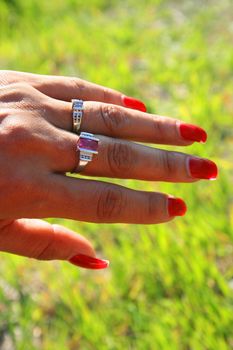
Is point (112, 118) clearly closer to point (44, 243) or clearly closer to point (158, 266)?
point (44, 243)

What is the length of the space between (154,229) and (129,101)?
0.65 m

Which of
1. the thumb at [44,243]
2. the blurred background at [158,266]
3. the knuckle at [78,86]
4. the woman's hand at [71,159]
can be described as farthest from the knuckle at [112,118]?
the blurred background at [158,266]

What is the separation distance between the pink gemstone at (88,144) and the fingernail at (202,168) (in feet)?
0.78

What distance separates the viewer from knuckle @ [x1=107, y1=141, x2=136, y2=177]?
56.3 inches

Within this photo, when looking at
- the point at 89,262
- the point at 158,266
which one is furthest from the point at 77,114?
the point at 158,266

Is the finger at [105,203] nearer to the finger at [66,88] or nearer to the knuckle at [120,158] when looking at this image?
the knuckle at [120,158]

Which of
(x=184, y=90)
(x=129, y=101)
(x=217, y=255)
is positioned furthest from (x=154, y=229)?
(x=184, y=90)

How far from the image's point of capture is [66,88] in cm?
158

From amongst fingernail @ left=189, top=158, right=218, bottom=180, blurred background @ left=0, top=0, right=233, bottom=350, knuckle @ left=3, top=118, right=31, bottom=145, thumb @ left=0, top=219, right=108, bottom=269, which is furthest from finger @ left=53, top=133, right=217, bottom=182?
blurred background @ left=0, top=0, right=233, bottom=350

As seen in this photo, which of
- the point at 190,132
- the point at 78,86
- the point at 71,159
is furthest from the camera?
the point at 78,86

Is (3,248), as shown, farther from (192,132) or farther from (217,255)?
(217,255)

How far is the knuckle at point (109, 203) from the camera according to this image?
142 cm

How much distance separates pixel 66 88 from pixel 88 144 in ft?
0.83

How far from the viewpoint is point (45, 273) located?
218 cm
